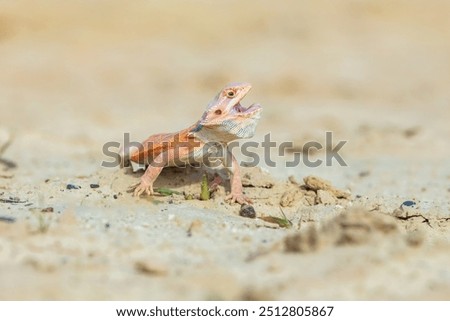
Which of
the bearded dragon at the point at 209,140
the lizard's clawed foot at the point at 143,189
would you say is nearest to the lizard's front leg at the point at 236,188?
the bearded dragon at the point at 209,140

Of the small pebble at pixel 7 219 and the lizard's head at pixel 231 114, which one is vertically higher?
the lizard's head at pixel 231 114

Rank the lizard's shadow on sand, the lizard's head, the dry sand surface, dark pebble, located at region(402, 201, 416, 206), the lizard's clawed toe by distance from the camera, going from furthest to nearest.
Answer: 1. dark pebble, located at region(402, 201, 416, 206)
2. the lizard's shadow on sand
3. the lizard's clawed toe
4. the lizard's head
5. the dry sand surface

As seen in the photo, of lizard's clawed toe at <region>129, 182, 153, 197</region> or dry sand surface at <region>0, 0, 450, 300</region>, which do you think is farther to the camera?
lizard's clawed toe at <region>129, 182, 153, 197</region>

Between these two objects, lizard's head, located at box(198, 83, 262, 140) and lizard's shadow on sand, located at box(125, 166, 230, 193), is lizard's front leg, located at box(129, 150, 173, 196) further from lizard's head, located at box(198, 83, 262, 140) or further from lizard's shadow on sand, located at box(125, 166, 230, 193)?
lizard's head, located at box(198, 83, 262, 140)

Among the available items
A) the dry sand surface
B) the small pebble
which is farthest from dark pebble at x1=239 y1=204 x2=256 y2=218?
the small pebble

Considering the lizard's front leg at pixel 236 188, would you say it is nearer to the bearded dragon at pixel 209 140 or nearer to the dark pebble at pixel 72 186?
the bearded dragon at pixel 209 140

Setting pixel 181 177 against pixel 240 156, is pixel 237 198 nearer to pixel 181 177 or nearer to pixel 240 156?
pixel 181 177

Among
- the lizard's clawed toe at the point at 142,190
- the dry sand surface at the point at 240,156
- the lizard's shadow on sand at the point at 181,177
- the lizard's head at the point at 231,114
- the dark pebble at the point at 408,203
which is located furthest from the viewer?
the dark pebble at the point at 408,203
